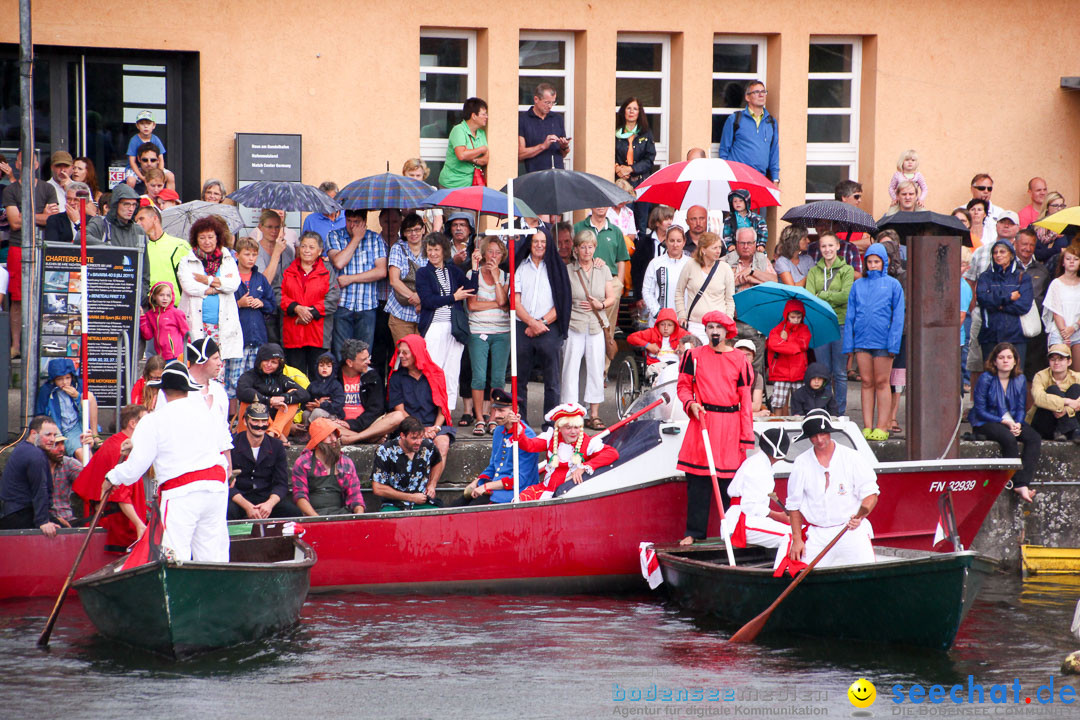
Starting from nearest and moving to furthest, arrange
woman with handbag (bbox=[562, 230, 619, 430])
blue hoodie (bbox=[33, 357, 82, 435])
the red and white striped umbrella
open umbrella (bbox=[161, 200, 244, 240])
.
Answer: blue hoodie (bbox=[33, 357, 82, 435])
woman with handbag (bbox=[562, 230, 619, 430])
open umbrella (bbox=[161, 200, 244, 240])
the red and white striped umbrella

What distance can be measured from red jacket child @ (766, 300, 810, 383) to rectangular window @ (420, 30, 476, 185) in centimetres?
584

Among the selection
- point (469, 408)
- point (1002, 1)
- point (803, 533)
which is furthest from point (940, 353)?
point (1002, 1)

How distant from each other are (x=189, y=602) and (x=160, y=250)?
477 cm

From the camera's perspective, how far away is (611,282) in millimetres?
15695

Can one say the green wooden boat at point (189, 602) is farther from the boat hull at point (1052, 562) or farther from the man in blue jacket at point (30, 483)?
the boat hull at point (1052, 562)

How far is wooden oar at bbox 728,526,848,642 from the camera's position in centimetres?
1155

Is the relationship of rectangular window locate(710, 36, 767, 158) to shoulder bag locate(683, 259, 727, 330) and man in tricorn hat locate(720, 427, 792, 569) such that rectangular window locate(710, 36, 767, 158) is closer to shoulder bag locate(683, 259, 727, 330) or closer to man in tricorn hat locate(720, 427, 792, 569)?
shoulder bag locate(683, 259, 727, 330)

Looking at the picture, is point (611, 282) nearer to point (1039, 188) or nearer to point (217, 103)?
point (217, 103)

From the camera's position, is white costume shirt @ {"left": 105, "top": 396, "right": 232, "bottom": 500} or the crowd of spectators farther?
the crowd of spectators

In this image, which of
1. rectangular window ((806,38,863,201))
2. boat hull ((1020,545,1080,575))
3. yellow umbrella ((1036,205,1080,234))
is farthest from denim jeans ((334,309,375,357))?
rectangular window ((806,38,863,201))

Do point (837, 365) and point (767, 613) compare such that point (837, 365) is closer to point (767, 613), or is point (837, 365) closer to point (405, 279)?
point (405, 279)

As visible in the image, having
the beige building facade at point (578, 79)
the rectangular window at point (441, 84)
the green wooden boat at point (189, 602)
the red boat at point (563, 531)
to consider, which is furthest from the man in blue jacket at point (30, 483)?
the rectangular window at point (441, 84)

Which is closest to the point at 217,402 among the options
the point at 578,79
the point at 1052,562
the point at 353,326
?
the point at 353,326

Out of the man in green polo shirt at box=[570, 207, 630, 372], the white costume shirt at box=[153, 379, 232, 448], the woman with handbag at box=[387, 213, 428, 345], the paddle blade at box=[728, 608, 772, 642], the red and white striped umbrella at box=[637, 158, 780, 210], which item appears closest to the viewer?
the white costume shirt at box=[153, 379, 232, 448]
